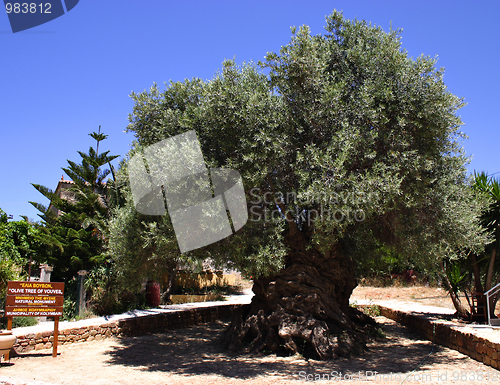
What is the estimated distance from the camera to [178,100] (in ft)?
36.7

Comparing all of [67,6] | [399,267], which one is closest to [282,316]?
[67,6]

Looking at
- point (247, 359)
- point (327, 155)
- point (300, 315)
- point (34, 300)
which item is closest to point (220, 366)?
point (247, 359)

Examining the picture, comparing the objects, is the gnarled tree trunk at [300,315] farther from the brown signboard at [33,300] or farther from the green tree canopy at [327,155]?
A: the brown signboard at [33,300]

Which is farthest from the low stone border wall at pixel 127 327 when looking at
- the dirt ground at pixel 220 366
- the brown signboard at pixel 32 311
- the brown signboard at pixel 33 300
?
the brown signboard at pixel 33 300

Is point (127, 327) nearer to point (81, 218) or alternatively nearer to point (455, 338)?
point (81, 218)

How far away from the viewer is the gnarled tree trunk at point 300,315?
33.0 ft

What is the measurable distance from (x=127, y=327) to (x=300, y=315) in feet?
21.2

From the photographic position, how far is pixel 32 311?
33.0ft

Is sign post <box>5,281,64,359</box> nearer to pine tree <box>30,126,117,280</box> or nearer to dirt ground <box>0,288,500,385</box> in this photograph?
dirt ground <box>0,288,500,385</box>

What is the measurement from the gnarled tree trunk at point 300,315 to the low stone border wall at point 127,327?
1.47 metres

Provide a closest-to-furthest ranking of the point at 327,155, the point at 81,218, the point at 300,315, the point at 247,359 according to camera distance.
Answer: the point at 327,155 → the point at 247,359 → the point at 300,315 → the point at 81,218

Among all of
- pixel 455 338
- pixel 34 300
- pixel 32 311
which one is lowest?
pixel 455 338

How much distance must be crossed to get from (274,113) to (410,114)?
3.20 meters

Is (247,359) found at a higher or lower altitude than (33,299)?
lower
